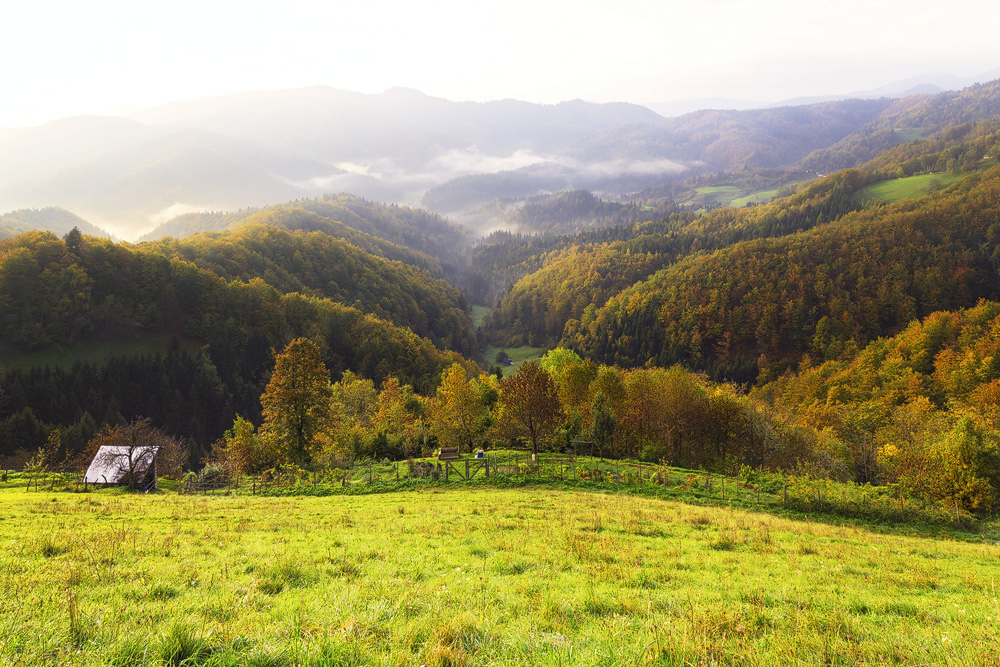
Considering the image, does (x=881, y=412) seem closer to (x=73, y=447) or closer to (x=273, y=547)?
(x=273, y=547)

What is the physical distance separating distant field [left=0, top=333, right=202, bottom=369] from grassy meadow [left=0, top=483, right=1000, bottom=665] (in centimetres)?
10773

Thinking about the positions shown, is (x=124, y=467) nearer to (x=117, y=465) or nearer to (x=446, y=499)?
(x=117, y=465)

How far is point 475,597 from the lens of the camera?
24.1 ft

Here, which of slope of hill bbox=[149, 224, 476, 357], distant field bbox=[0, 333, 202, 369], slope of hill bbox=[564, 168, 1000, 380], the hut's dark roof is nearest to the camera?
the hut's dark roof

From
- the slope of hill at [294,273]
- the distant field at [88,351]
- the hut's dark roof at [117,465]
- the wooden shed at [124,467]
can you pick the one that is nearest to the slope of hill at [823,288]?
the slope of hill at [294,273]

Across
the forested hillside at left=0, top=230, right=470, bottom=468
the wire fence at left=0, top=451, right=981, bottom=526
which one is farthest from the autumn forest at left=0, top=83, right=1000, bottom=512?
the wire fence at left=0, top=451, right=981, bottom=526

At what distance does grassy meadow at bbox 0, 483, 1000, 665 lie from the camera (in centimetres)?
476

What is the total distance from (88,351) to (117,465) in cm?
7704

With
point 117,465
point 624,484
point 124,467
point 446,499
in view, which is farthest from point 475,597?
point 117,465

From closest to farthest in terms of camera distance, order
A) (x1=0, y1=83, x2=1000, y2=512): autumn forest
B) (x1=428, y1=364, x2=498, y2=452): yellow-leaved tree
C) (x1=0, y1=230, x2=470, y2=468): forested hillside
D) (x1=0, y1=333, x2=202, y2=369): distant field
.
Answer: (x1=0, y1=83, x2=1000, y2=512): autumn forest
(x1=428, y1=364, x2=498, y2=452): yellow-leaved tree
(x1=0, y1=230, x2=470, y2=468): forested hillside
(x1=0, y1=333, x2=202, y2=369): distant field

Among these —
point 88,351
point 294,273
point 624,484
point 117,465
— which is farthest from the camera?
point 294,273

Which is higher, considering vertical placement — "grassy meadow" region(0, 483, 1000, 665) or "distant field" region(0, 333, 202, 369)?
"grassy meadow" region(0, 483, 1000, 665)

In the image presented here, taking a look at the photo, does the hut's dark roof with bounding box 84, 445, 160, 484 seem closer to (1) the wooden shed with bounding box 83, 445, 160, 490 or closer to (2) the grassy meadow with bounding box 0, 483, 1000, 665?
(1) the wooden shed with bounding box 83, 445, 160, 490

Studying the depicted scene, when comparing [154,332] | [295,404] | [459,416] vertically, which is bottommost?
[459,416]
